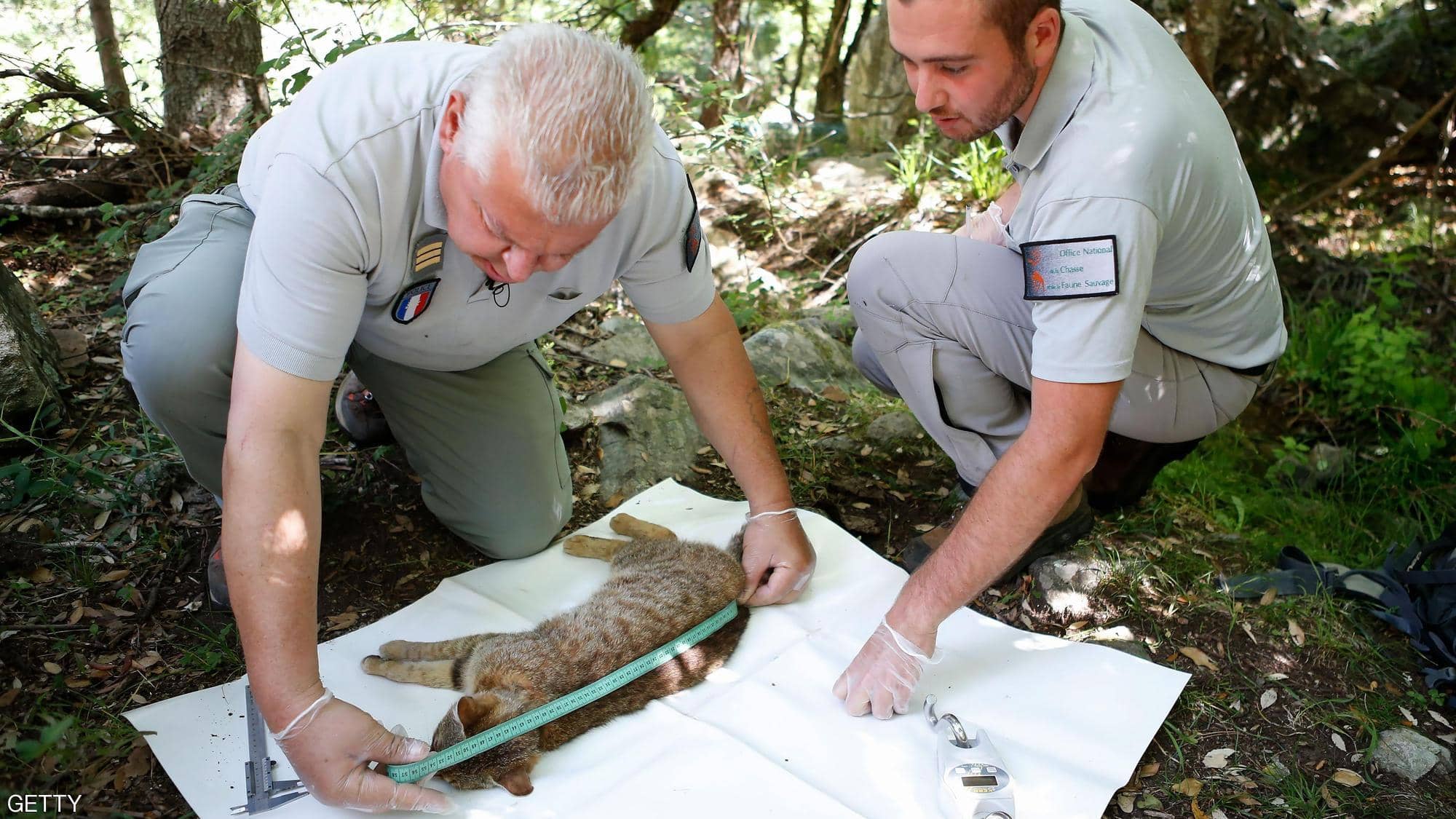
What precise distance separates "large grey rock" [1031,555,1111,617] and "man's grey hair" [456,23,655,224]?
2.06 m

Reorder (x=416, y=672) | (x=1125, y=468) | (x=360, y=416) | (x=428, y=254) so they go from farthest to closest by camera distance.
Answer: (x=360, y=416) < (x=1125, y=468) < (x=416, y=672) < (x=428, y=254)

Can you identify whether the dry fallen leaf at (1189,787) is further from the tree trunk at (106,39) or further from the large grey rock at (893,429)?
the tree trunk at (106,39)

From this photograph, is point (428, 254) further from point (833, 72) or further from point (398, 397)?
point (833, 72)

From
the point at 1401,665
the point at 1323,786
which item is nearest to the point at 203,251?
the point at 1323,786

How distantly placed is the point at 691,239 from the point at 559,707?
4.52 ft

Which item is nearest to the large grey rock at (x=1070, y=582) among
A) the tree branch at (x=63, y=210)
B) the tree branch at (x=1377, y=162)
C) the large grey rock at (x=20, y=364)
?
the large grey rock at (x=20, y=364)

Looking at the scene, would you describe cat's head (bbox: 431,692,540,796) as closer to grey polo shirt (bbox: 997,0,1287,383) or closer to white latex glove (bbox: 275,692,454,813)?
white latex glove (bbox: 275,692,454,813)

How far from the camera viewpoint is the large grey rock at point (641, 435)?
12.9 feet

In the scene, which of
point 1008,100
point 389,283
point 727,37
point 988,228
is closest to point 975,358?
point 988,228

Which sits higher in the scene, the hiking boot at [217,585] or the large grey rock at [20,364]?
the large grey rock at [20,364]

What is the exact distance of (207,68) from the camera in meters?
4.90

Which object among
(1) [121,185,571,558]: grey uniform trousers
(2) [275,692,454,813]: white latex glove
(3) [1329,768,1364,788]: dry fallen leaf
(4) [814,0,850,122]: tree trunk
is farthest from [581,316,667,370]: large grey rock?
(4) [814,0,850,122]: tree trunk

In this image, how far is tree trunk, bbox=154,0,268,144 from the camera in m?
4.88

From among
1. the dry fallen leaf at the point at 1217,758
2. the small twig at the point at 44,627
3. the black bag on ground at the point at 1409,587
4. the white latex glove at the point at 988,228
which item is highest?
the white latex glove at the point at 988,228
